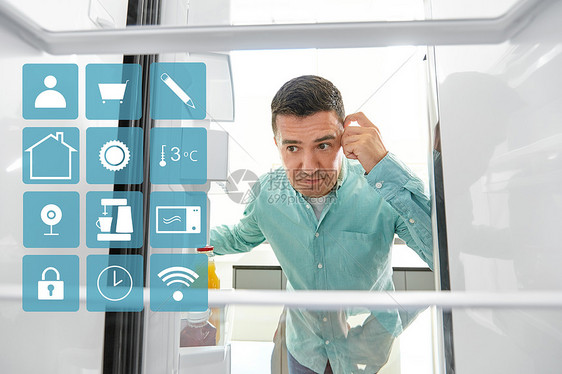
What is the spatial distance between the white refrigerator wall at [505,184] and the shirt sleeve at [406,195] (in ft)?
0.18

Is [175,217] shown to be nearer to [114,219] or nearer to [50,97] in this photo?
[114,219]

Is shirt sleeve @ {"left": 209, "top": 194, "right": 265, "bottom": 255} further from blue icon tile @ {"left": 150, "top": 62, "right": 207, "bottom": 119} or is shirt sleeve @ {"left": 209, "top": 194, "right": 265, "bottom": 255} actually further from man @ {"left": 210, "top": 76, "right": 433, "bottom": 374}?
blue icon tile @ {"left": 150, "top": 62, "right": 207, "bottom": 119}

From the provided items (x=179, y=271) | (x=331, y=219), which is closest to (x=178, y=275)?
(x=179, y=271)

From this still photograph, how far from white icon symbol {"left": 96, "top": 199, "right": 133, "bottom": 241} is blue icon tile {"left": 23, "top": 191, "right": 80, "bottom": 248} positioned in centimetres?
3

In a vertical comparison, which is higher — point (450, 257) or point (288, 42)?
point (288, 42)

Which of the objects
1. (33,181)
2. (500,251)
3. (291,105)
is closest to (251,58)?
(291,105)

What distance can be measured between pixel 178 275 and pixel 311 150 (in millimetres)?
339

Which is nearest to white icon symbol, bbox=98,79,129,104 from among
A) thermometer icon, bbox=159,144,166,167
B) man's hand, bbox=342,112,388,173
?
thermometer icon, bbox=159,144,166,167

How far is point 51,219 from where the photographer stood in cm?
47

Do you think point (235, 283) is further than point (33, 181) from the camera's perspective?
Yes

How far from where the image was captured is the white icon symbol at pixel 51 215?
1.52 ft

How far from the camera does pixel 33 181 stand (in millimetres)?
455

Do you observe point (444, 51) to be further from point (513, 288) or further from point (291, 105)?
point (513, 288)

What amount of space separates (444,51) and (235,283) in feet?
1.92
